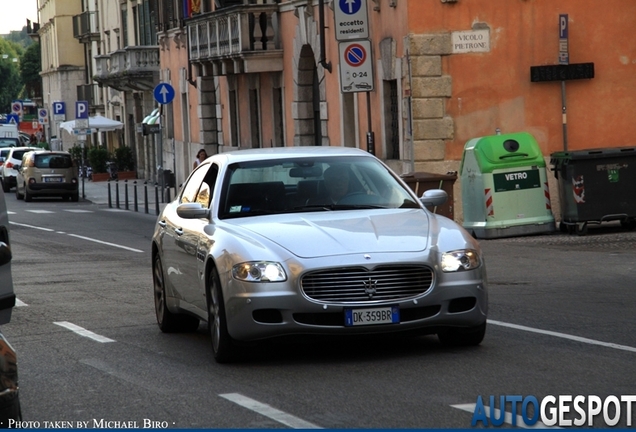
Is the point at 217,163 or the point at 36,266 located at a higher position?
the point at 217,163

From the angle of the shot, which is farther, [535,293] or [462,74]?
[462,74]

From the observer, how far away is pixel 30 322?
13.5m

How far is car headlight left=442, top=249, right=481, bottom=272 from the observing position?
9.68m

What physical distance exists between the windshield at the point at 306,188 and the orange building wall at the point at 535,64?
53.6ft

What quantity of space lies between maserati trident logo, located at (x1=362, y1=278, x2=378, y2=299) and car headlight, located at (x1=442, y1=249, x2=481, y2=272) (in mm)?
509

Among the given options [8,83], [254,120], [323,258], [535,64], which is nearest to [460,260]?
[323,258]

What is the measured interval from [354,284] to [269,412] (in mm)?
1855

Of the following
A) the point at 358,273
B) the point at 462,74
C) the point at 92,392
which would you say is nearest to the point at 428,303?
the point at 358,273

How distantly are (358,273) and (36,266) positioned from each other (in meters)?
12.9

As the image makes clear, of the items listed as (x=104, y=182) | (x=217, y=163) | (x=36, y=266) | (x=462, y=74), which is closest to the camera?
(x=217, y=163)

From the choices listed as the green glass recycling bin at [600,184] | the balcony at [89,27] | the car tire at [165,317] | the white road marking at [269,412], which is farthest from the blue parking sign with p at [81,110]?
the white road marking at [269,412]

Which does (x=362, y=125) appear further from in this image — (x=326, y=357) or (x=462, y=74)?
(x=326, y=357)

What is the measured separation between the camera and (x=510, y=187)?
2273 centimetres

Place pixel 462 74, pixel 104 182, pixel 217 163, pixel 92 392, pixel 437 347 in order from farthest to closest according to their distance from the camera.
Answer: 1. pixel 104 182
2. pixel 462 74
3. pixel 217 163
4. pixel 437 347
5. pixel 92 392
